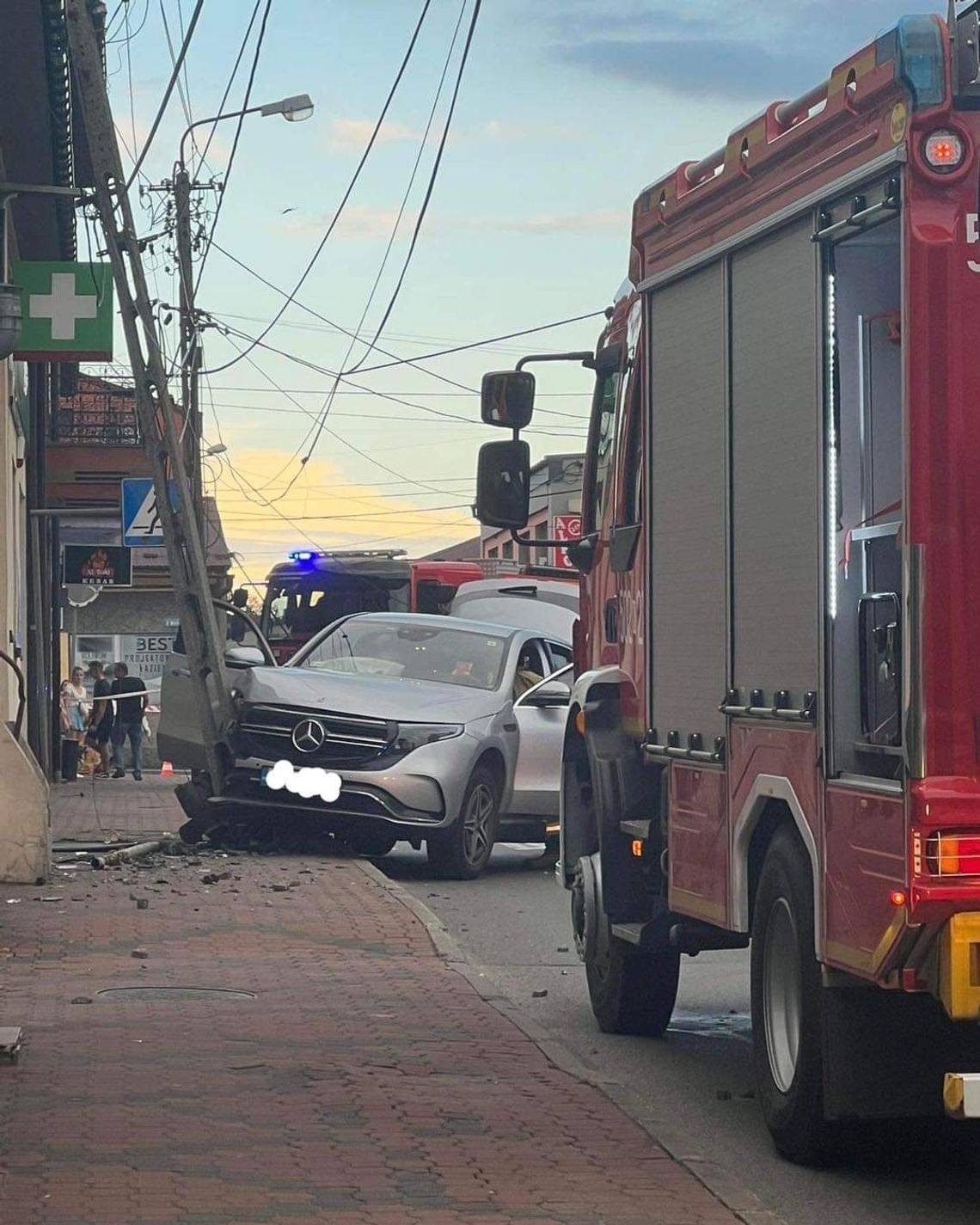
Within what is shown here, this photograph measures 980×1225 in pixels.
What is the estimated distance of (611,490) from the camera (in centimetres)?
951

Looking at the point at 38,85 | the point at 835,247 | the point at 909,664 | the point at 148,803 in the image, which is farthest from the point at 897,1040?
the point at 148,803

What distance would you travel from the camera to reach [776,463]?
670 cm

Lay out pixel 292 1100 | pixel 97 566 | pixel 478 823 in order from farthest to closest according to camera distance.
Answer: pixel 97 566 < pixel 478 823 < pixel 292 1100

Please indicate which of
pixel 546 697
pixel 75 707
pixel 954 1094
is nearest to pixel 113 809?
pixel 546 697

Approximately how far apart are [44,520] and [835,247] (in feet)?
82.0

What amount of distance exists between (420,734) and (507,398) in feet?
22.3

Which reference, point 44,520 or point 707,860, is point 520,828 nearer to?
point 707,860

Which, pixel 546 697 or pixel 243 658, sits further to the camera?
pixel 243 658

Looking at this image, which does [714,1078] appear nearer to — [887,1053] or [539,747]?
[887,1053]

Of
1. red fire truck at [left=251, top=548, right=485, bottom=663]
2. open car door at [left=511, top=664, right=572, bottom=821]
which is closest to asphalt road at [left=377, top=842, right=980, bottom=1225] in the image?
open car door at [left=511, top=664, right=572, bottom=821]

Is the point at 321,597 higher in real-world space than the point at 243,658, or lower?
higher

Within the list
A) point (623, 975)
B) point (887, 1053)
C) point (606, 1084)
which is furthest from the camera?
point (623, 975)

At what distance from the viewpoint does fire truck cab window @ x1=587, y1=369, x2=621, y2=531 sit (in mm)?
9633

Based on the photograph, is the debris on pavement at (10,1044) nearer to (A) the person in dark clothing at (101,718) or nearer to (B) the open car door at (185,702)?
(B) the open car door at (185,702)
